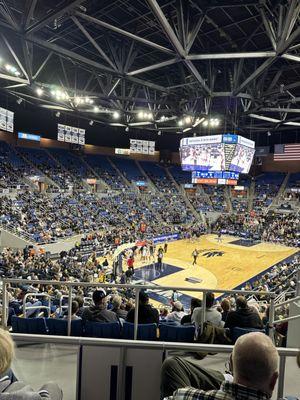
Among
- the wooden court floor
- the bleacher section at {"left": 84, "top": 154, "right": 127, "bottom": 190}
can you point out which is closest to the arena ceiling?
the wooden court floor

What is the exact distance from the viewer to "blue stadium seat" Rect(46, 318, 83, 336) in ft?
13.9

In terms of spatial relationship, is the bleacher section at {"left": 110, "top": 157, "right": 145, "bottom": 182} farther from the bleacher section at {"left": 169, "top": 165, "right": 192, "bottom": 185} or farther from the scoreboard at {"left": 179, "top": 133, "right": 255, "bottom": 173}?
the scoreboard at {"left": 179, "top": 133, "right": 255, "bottom": 173}

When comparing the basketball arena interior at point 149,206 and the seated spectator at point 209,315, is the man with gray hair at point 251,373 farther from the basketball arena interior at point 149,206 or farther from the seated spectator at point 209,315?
the seated spectator at point 209,315

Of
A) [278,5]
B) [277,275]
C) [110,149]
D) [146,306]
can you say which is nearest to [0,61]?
[278,5]

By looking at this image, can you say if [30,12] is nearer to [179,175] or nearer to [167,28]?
[167,28]

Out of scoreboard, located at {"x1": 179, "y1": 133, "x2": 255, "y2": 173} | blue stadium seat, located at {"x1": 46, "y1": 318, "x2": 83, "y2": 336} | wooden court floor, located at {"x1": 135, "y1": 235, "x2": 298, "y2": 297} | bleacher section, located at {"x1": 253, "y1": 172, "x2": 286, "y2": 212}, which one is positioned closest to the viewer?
blue stadium seat, located at {"x1": 46, "y1": 318, "x2": 83, "y2": 336}

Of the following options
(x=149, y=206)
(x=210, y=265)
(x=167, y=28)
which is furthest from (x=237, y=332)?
(x=149, y=206)

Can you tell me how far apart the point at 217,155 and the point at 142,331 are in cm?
1364

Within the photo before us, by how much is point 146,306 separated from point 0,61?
539 inches

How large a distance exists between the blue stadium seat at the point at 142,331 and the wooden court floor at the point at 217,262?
447 inches

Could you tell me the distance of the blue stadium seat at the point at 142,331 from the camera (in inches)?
157

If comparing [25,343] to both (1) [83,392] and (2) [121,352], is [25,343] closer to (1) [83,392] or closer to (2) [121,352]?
(1) [83,392]

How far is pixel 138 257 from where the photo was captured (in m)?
22.0

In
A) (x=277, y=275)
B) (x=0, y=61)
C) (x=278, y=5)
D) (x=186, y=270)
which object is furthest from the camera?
(x=186, y=270)
